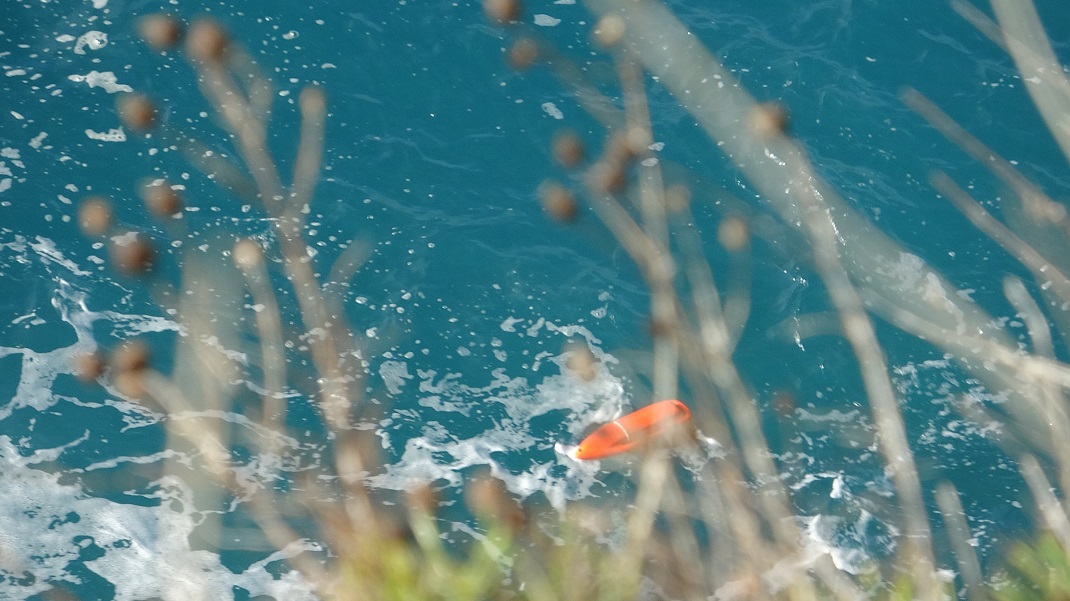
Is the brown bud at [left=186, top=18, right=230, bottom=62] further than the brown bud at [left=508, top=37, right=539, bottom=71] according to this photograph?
No

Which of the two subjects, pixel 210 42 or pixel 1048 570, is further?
pixel 210 42

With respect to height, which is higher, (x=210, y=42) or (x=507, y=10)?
→ (x=507, y=10)

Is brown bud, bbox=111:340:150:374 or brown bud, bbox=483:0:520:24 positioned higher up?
brown bud, bbox=483:0:520:24

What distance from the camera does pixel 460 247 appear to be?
6727mm

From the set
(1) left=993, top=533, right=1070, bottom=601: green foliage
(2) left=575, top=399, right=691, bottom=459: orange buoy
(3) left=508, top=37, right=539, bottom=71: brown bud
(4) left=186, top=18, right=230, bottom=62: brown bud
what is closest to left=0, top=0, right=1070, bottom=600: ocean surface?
(2) left=575, top=399, right=691, bottom=459: orange buoy

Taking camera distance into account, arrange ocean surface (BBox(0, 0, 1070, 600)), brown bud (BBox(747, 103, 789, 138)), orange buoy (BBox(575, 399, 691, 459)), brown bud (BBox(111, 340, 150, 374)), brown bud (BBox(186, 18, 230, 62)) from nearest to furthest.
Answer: brown bud (BBox(111, 340, 150, 374)) < brown bud (BBox(186, 18, 230, 62)) < brown bud (BBox(747, 103, 789, 138)) < orange buoy (BBox(575, 399, 691, 459)) < ocean surface (BBox(0, 0, 1070, 600))

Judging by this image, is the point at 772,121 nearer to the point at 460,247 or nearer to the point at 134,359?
the point at 134,359

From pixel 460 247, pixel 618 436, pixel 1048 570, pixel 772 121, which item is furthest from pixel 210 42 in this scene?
pixel 460 247

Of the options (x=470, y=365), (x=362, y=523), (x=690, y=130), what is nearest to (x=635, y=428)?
(x=470, y=365)

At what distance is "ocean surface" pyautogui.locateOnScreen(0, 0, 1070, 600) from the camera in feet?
18.8

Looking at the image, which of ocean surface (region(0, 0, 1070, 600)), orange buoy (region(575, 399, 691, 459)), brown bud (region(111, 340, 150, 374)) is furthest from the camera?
ocean surface (region(0, 0, 1070, 600))

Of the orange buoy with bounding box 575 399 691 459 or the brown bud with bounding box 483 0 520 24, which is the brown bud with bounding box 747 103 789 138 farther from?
the orange buoy with bounding box 575 399 691 459

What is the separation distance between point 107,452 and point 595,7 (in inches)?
171

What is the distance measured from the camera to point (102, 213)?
2.30 meters
